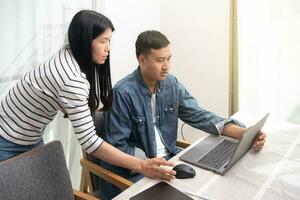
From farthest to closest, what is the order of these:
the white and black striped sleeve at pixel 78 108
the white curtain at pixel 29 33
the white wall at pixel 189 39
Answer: the white wall at pixel 189 39, the white curtain at pixel 29 33, the white and black striped sleeve at pixel 78 108

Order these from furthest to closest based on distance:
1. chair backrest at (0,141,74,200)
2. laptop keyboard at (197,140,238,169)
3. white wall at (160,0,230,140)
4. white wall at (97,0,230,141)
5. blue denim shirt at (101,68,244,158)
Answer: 1. white wall at (160,0,230,140)
2. white wall at (97,0,230,141)
3. blue denim shirt at (101,68,244,158)
4. laptop keyboard at (197,140,238,169)
5. chair backrest at (0,141,74,200)

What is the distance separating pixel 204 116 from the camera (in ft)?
5.57

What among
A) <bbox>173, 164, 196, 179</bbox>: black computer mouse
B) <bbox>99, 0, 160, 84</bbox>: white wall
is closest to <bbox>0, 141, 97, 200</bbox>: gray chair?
<bbox>173, 164, 196, 179</bbox>: black computer mouse

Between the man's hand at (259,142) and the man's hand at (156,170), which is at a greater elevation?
the man's hand at (156,170)

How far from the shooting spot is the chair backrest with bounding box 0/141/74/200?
98cm

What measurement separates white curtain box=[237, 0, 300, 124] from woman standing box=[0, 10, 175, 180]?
155 centimetres

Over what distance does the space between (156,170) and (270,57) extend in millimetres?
1705

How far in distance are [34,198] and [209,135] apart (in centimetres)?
89

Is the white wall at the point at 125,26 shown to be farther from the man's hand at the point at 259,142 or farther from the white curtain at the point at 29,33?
the man's hand at the point at 259,142

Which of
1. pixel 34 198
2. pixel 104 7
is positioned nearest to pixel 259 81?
pixel 104 7

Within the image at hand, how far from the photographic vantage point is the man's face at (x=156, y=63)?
1617 millimetres

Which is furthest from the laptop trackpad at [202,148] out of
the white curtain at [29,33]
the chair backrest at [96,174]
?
the white curtain at [29,33]

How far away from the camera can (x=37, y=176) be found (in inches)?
42.0

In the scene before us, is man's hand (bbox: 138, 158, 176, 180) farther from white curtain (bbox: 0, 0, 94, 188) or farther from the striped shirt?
white curtain (bbox: 0, 0, 94, 188)
